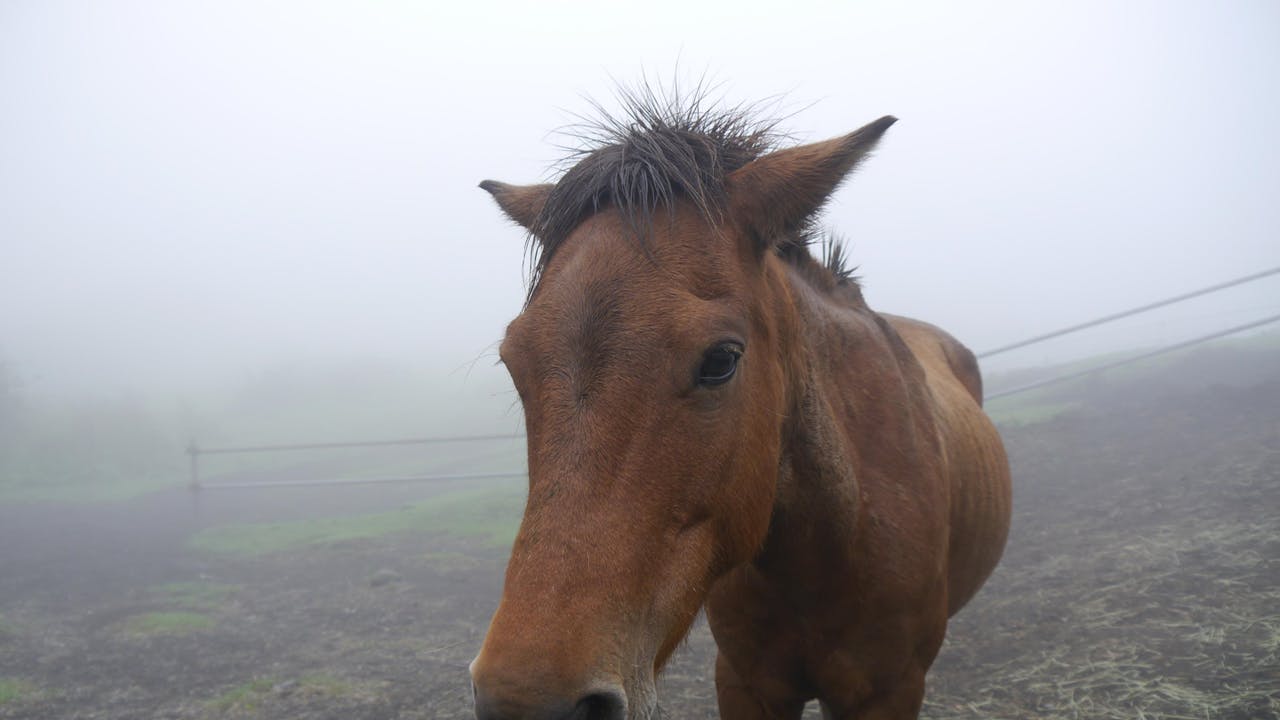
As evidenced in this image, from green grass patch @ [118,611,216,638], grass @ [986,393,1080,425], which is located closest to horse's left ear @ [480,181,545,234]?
green grass patch @ [118,611,216,638]

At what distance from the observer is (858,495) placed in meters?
2.26

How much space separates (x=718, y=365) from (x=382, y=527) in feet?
36.5

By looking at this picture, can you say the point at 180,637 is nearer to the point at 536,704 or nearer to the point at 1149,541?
the point at 536,704

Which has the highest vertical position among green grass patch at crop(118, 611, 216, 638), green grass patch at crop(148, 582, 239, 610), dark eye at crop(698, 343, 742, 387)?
dark eye at crop(698, 343, 742, 387)

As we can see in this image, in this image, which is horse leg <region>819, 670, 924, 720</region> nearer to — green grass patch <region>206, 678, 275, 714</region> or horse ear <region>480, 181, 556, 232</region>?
horse ear <region>480, 181, 556, 232</region>

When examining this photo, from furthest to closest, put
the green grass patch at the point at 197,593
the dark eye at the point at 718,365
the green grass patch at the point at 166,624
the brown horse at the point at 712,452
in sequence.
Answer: the green grass patch at the point at 197,593, the green grass patch at the point at 166,624, the dark eye at the point at 718,365, the brown horse at the point at 712,452

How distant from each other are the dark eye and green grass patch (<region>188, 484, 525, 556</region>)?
28.2 ft

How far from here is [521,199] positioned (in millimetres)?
2457

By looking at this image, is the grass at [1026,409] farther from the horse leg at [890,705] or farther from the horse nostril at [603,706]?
the horse nostril at [603,706]

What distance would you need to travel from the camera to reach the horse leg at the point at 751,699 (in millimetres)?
2477

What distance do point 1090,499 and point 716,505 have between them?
26.0ft

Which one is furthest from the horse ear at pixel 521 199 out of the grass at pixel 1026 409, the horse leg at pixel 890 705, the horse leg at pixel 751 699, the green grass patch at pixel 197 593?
the grass at pixel 1026 409

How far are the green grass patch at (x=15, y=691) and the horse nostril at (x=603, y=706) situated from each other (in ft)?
21.1

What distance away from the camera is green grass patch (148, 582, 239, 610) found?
784 cm
